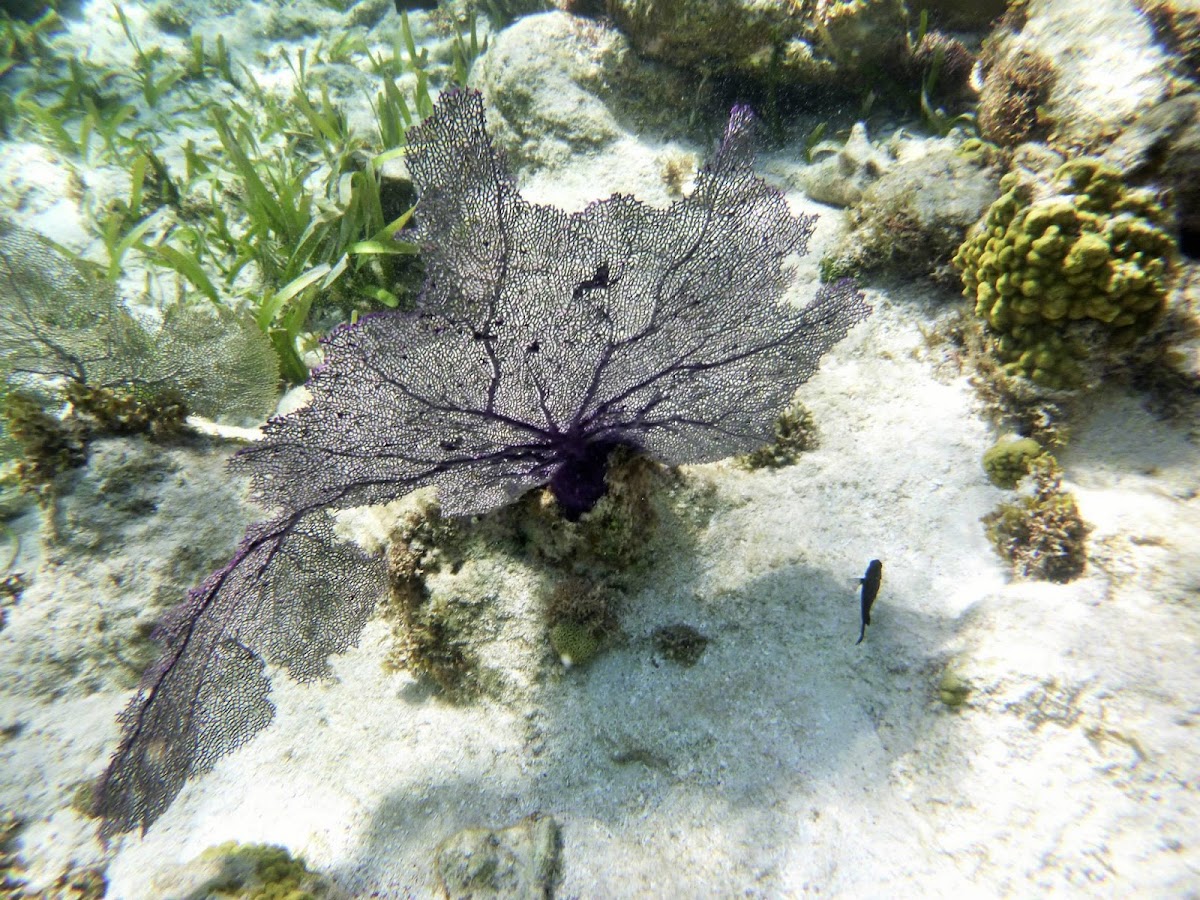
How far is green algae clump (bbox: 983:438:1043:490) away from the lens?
3363 mm

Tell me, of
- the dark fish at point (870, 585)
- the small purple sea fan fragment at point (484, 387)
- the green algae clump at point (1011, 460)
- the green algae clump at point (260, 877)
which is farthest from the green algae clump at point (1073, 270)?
the green algae clump at point (260, 877)

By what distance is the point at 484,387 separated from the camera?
2.86 meters

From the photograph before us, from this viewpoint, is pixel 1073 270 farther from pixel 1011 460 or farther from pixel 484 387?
pixel 484 387

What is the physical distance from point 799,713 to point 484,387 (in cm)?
248

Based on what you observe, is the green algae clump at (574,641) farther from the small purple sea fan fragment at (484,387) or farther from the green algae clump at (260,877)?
the green algae clump at (260,877)

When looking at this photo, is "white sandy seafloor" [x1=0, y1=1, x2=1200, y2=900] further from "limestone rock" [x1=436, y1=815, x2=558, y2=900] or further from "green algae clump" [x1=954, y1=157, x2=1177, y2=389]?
"green algae clump" [x1=954, y1=157, x2=1177, y2=389]

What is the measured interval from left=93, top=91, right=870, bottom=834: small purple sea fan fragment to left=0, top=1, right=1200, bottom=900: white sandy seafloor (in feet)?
2.20

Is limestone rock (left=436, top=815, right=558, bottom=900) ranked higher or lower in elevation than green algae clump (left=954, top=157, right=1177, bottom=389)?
lower

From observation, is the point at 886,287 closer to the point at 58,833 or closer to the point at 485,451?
the point at 485,451

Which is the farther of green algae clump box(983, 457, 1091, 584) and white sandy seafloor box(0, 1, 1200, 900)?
green algae clump box(983, 457, 1091, 584)

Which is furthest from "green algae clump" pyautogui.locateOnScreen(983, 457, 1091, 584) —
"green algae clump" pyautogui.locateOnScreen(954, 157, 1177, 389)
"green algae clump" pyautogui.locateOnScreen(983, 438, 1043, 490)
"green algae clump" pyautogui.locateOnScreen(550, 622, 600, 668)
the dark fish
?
"green algae clump" pyautogui.locateOnScreen(550, 622, 600, 668)

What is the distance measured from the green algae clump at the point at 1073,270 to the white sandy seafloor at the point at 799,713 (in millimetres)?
420

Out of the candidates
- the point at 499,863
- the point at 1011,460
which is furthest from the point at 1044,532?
the point at 499,863

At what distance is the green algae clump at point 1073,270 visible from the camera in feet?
10.2
